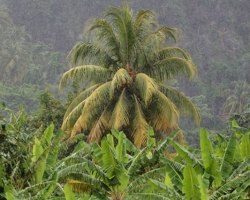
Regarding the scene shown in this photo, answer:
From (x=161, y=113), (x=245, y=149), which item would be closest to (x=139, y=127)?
(x=161, y=113)

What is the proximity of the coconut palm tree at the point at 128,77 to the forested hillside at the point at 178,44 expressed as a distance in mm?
32245

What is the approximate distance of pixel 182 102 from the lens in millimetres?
15891

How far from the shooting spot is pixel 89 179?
350 inches

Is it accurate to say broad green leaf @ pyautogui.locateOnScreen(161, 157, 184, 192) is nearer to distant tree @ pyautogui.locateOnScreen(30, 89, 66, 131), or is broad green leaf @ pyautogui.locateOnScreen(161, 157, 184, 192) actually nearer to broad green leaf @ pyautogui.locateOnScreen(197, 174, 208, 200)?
broad green leaf @ pyautogui.locateOnScreen(197, 174, 208, 200)

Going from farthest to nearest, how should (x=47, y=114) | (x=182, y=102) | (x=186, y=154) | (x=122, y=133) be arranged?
(x=47, y=114) < (x=182, y=102) < (x=122, y=133) < (x=186, y=154)

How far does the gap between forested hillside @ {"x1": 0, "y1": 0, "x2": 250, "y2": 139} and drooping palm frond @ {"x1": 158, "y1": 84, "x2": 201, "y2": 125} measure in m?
32.2

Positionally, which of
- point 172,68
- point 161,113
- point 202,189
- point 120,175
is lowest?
point 161,113

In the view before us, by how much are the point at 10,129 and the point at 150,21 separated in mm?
8877

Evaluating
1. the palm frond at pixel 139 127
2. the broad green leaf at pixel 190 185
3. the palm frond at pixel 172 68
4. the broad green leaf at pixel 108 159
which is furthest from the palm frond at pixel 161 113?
the broad green leaf at pixel 190 185

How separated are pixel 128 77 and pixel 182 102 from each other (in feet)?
7.03

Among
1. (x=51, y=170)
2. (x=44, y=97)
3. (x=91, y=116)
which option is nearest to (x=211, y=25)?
(x=44, y=97)

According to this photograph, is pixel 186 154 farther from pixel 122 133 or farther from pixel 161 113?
pixel 161 113

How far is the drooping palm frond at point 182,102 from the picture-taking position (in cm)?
1584

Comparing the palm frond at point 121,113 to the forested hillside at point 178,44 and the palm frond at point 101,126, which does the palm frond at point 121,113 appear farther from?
the forested hillside at point 178,44
